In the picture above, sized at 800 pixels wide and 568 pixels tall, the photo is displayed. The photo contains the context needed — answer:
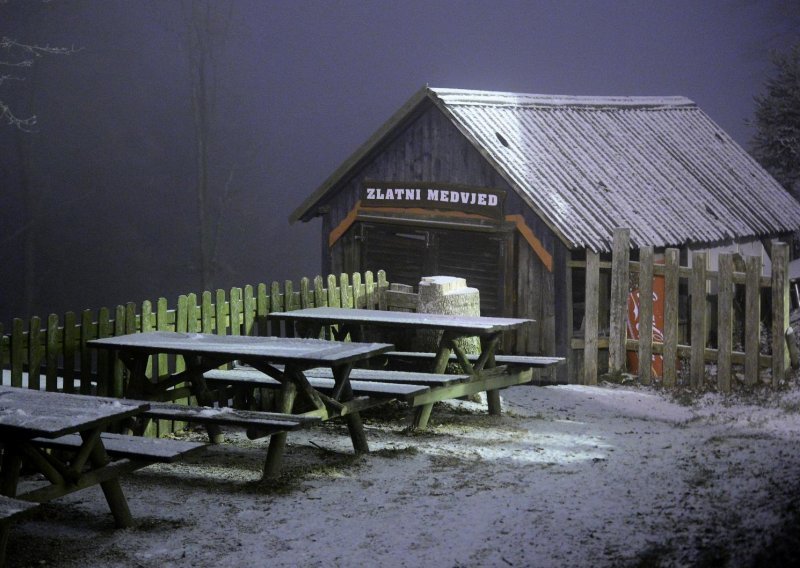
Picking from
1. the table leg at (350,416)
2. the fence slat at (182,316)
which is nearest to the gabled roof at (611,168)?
the fence slat at (182,316)

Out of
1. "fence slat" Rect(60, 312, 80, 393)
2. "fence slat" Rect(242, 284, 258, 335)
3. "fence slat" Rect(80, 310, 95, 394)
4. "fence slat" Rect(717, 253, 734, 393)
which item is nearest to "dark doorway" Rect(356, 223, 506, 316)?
"fence slat" Rect(717, 253, 734, 393)

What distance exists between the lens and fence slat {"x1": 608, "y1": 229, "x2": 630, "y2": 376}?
14.8 metres

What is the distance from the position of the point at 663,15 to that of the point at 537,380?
43.9 meters

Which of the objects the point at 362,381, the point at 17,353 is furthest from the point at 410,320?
the point at 17,353

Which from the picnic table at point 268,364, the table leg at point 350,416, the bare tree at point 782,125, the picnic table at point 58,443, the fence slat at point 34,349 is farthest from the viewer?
the bare tree at point 782,125

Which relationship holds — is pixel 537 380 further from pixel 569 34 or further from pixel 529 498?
pixel 569 34

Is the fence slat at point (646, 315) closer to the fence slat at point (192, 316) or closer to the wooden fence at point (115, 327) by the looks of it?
the wooden fence at point (115, 327)

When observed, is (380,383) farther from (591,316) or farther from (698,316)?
(591,316)

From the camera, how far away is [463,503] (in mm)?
8031

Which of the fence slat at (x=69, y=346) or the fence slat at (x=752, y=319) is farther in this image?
the fence slat at (x=752, y=319)

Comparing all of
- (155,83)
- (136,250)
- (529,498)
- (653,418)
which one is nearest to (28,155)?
(136,250)

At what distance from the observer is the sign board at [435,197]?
53.6 feet

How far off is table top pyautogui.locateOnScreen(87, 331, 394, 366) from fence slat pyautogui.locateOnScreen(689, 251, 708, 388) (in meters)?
5.60

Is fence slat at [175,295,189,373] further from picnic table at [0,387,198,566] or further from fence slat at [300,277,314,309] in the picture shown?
picnic table at [0,387,198,566]
